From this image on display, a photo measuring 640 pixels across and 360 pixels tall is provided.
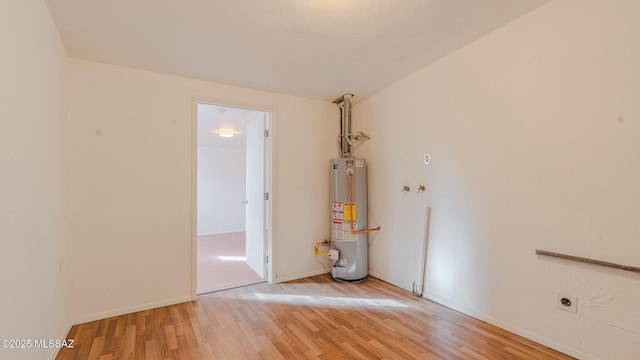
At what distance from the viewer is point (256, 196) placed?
3695 millimetres

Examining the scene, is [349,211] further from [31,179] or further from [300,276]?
[31,179]

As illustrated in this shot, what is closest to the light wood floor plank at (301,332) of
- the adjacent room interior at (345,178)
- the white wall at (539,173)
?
the adjacent room interior at (345,178)

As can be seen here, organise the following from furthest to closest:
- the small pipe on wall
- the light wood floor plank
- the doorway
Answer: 1. the doorway
2. the small pipe on wall
3. the light wood floor plank

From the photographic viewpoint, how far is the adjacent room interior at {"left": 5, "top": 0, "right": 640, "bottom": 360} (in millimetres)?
1596

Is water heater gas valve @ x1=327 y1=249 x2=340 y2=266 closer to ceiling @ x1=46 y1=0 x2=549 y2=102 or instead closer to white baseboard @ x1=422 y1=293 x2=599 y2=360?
white baseboard @ x1=422 y1=293 x2=599 y2=360

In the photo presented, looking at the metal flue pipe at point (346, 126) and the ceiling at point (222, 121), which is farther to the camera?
the ceiling at point (222, 121)

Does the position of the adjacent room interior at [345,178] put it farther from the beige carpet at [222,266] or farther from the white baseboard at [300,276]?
the beige carpet at [222,266]

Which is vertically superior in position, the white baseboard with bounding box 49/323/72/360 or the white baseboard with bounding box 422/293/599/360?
the white baseboard with bounding box 422/293/599/360

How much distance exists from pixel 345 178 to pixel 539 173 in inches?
72.8

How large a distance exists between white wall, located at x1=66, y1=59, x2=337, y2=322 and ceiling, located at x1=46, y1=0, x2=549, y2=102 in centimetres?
24

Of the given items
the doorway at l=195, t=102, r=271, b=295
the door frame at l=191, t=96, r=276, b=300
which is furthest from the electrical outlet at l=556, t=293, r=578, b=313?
the doorway at l=195, t=102, r=271, b=295

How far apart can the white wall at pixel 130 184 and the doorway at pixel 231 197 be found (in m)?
0.36

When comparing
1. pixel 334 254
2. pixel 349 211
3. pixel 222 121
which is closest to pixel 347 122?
pixel 349 211

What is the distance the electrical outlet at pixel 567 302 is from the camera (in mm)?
1768
